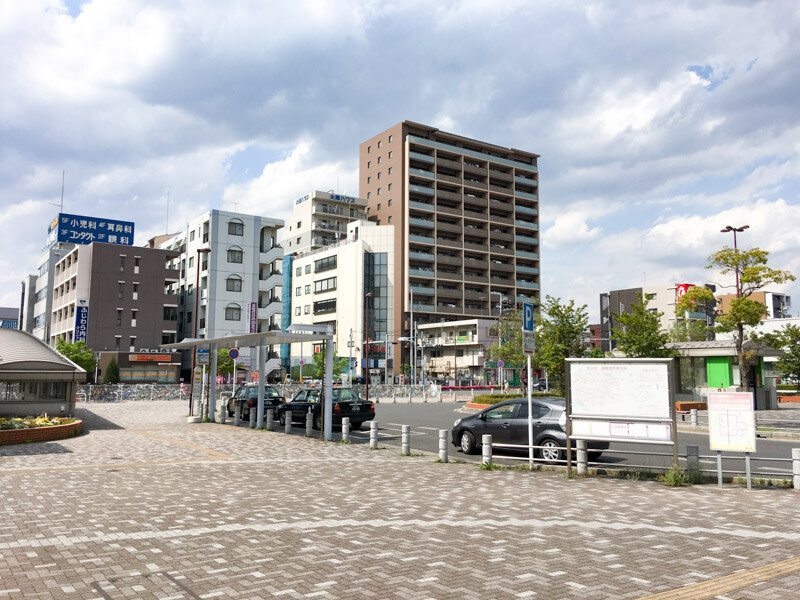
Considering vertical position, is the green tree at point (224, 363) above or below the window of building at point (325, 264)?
below

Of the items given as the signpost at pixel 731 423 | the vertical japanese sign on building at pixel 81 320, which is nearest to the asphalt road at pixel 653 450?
the signpost at pixel 731 423

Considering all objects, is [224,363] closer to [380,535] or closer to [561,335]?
[561,335]

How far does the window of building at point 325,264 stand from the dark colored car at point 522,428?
7463cm

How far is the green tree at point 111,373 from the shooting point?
5459 cm

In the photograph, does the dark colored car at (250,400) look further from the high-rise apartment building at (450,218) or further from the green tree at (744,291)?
the high-rise apartment building at (450,218)

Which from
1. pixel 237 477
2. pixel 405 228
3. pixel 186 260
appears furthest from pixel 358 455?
pixel 405 228

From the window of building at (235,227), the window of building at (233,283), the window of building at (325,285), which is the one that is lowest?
the window of building at (233,283)

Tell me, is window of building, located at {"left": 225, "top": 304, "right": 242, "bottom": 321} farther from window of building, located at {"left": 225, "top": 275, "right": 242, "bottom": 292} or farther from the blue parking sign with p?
A: the blue parking sign with p

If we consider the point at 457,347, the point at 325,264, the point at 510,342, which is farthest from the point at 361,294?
the point at 510,342

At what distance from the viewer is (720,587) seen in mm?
5277

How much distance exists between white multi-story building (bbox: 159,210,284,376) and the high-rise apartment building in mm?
21437

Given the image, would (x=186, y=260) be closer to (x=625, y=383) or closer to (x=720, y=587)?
(x=625, y=383)

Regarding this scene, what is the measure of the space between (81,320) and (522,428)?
56.6 meters

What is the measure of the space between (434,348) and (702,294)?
62.5 m
